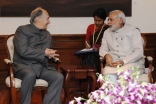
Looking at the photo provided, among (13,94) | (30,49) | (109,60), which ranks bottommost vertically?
(13,94)

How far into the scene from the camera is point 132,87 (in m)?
1.60

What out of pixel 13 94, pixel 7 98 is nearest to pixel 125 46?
pixel 13 94

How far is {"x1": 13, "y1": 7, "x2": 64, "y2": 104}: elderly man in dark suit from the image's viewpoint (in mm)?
3930

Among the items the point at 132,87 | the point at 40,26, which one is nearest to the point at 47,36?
the point at 40,26

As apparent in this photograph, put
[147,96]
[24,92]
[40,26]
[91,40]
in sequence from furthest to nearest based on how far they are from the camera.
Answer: [91,40] → [40,26] → [24,92] → [147,96]

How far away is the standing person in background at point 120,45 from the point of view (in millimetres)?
4359

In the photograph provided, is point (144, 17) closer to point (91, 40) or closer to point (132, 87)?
point (91, 40)

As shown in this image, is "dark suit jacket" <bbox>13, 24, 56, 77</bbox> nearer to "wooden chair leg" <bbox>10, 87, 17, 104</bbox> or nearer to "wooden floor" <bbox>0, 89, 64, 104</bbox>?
"wooden chair leg" <bbox>10, 87, 17, 104</bbox>

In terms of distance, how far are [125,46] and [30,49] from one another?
1.27 m

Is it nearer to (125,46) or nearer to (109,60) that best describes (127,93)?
(109,60)

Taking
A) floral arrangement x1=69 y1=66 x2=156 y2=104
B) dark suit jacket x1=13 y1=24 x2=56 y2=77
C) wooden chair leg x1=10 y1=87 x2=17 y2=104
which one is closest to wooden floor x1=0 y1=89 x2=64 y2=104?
wooden chair leg x1=10 y1=87 x2=17 y2=104

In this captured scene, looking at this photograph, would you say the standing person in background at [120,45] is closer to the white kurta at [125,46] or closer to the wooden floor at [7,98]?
the white kurta at [125,46]

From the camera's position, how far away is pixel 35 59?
4129 millimetres

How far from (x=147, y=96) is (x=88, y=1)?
3895 mm
